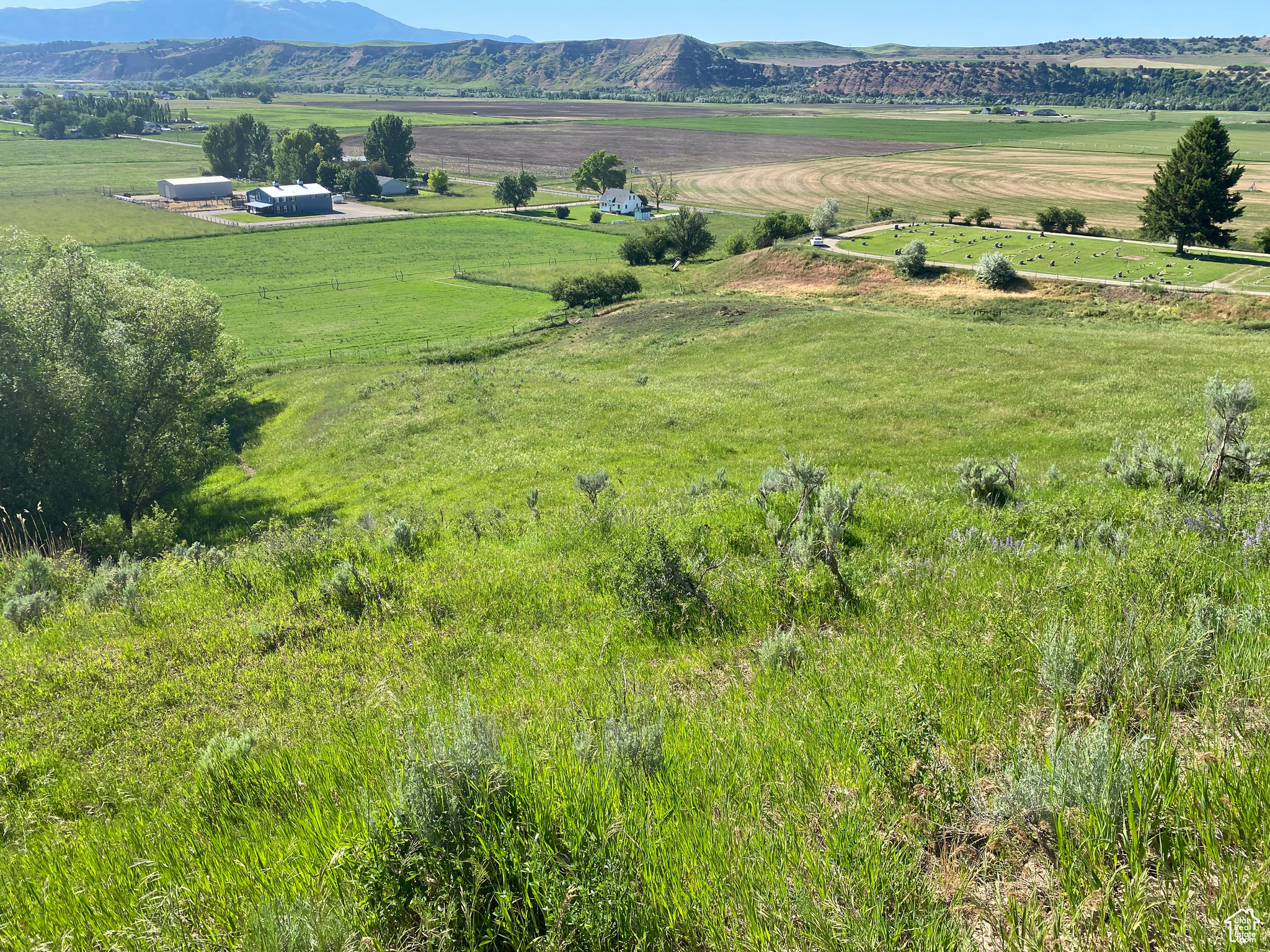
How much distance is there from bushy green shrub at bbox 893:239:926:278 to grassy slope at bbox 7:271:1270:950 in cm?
5462

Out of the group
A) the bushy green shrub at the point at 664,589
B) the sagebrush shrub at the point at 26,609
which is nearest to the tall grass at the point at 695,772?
the bushy green shrub at the point at 664,589

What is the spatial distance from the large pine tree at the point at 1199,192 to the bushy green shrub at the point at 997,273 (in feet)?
63.9

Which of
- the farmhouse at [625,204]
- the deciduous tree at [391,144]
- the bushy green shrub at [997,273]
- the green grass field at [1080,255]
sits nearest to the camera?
the green grass field at [1080,255]

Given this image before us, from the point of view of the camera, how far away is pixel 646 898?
295 cm

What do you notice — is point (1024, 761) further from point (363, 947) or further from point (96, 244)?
point (96, 244)

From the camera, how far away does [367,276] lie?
86.4 meters

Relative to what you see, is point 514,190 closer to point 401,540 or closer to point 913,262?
point 913,262

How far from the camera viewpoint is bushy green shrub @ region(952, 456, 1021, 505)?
12.1 meters

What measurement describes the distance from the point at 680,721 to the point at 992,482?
9680 mm

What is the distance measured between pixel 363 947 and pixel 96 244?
396 ft

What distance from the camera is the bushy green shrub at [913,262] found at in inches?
2489

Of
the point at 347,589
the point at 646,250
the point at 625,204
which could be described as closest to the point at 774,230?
the point at 646,250

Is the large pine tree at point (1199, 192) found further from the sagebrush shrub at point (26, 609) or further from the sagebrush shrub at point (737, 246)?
the sagebrush shrub at point (26, 609)


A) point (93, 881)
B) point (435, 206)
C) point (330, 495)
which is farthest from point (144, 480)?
point (435, 206)
